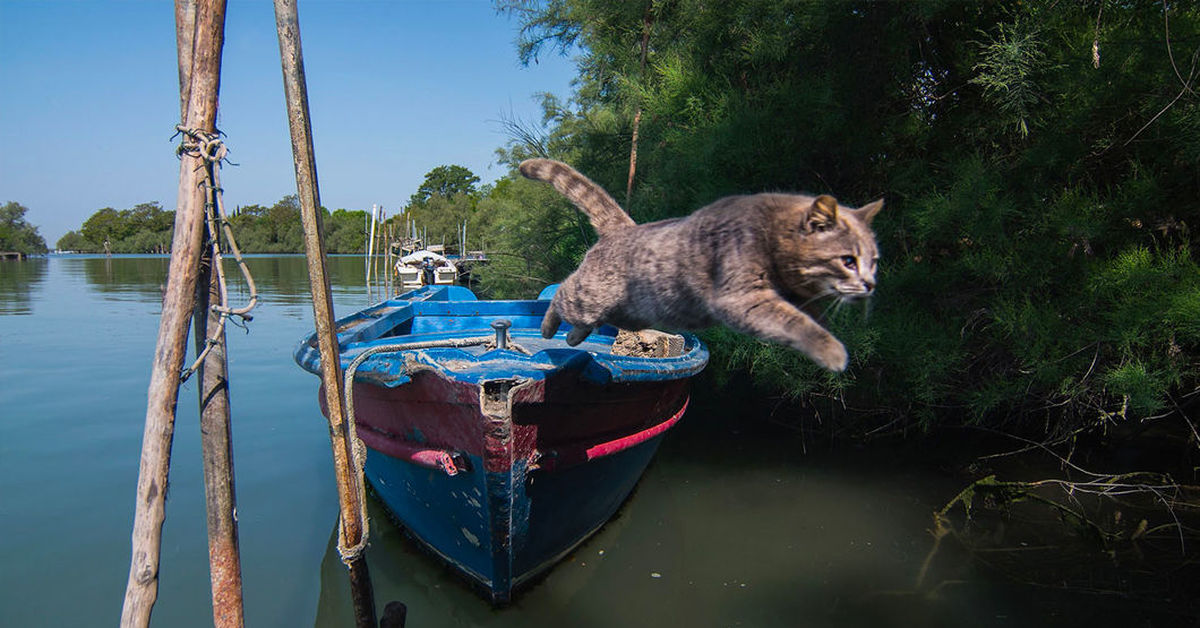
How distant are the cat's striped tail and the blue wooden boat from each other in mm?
1144

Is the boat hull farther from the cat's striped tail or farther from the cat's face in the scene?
the cat's face

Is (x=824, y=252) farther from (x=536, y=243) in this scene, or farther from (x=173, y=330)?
(x=536, y=243)

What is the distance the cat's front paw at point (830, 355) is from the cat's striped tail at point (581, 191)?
1073 millimetres

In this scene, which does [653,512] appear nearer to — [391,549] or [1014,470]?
[391,549]

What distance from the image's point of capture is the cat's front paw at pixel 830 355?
1.74 m

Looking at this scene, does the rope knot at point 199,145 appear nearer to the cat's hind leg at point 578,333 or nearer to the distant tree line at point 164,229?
the cat's hind leg at point 578,333

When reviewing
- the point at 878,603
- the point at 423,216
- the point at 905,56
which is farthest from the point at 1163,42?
the point at 423,216

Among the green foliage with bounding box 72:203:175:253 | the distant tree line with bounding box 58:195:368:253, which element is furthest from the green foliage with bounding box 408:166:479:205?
the green foliage with bounding box 72:203:175:253

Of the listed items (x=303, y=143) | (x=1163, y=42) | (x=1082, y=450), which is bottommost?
(x=1082, y=450)

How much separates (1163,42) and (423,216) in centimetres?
5290

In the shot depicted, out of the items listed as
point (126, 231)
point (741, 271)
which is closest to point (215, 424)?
point (741, 271)

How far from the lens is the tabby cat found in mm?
1936

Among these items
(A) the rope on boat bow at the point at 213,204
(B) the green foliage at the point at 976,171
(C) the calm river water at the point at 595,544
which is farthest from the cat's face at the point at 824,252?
(B) the green foliage at the point at 976,171

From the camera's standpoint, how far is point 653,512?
6.03 metres
